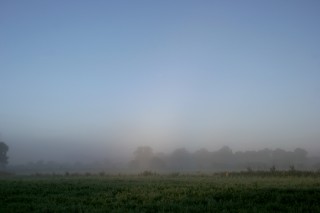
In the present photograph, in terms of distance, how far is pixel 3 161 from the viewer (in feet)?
441

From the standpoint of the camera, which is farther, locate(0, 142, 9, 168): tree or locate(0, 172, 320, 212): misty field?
locate(0, 142, 9, 168): tree

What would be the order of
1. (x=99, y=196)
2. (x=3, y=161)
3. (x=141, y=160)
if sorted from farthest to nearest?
1. (x=141, y=160)
2. (x=3, y=161)
3. (x=99, y=196)

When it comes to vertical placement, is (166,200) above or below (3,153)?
below

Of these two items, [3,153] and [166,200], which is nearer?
[166,200]

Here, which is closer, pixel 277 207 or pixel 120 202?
pixel 277 207

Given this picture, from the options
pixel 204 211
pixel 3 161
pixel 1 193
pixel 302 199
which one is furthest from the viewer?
pixel 3 161

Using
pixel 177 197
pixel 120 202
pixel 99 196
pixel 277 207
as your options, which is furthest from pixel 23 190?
pixel 277 207

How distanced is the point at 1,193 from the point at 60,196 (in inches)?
195

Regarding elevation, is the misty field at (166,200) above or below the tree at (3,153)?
below

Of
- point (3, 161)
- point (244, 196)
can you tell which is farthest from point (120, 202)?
point (3, 161)

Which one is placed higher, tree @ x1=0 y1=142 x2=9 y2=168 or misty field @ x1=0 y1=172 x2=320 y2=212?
tree @ x1=0 y1=142 x2=9 y2=168

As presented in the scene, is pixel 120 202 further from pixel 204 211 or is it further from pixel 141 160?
pixel 141 160

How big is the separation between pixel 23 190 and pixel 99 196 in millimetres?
6867

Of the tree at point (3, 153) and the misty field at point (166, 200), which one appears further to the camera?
the tree at point (3, 153)
